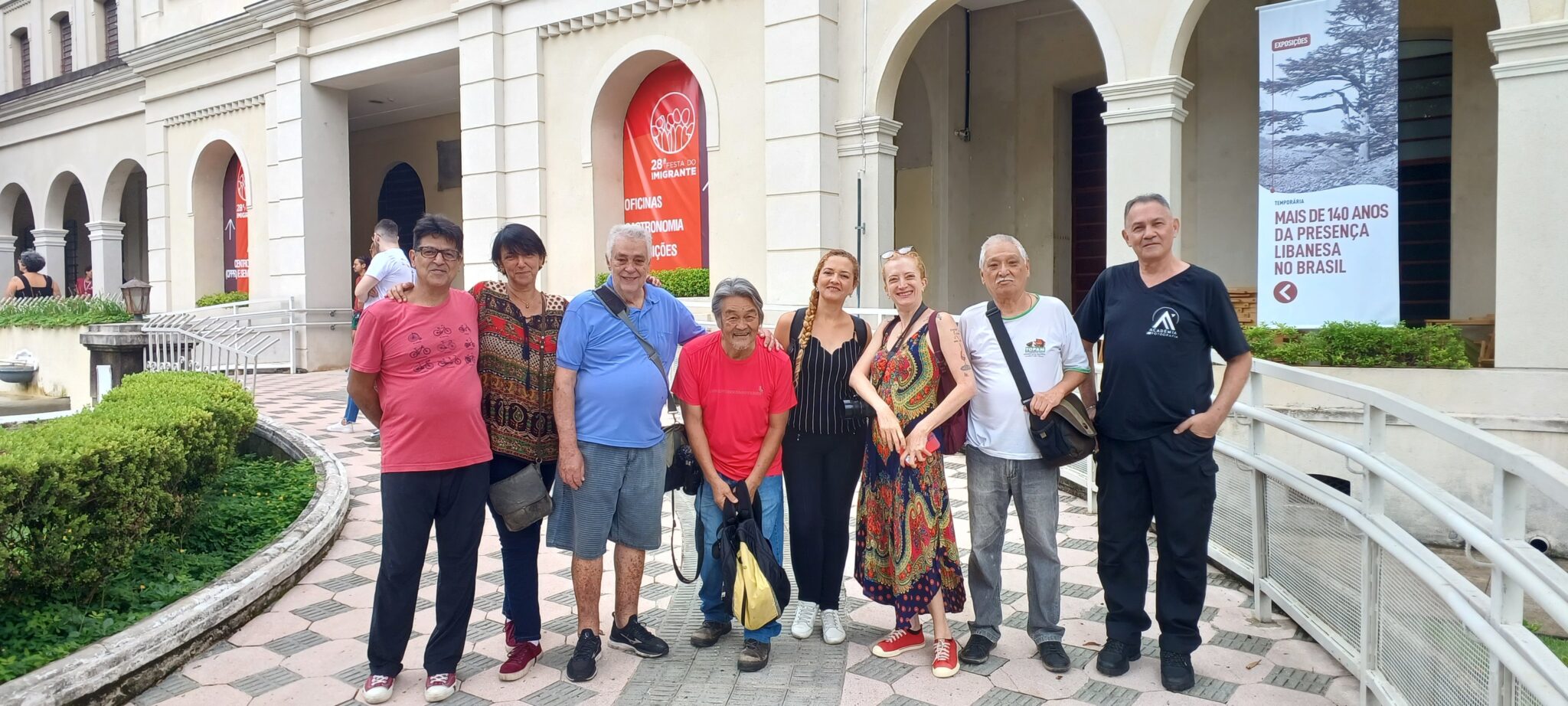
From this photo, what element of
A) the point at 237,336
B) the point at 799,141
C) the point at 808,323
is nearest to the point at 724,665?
the point at 808,323

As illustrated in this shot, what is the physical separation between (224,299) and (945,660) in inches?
666

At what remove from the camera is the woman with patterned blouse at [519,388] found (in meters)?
3.77

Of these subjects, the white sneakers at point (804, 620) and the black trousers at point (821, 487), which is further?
the white sneakers at point (804, 620)

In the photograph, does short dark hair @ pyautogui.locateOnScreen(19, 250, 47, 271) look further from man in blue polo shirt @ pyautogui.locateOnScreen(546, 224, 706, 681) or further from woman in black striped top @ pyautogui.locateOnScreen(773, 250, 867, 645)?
woman in black striped top @ pyautogui.locateOnScreen(773, 250, 867, 645)

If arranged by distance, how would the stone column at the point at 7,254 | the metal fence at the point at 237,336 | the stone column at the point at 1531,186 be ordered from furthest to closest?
the stone column at the point at 7,254
the metal fence at the point at 237,336
the stone column at the point at 1531,186

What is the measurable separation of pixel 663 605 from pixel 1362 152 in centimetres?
684

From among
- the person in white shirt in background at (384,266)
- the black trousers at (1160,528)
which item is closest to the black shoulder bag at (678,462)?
the black trousers at (1160,528)

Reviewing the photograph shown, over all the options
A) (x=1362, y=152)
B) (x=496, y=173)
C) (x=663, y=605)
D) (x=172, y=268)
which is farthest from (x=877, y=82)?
(x=172, y=268)

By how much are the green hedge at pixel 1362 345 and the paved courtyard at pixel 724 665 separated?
386 centimetres

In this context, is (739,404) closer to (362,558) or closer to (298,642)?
(298,642)

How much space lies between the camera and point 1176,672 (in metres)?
3.74

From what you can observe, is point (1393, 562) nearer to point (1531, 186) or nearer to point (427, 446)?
point (427, 446)

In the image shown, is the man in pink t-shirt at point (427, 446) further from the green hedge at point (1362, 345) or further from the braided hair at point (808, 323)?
the green hedge at point (1362, 345)

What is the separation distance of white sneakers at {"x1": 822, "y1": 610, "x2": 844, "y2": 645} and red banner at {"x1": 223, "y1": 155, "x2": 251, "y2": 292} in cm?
1610
